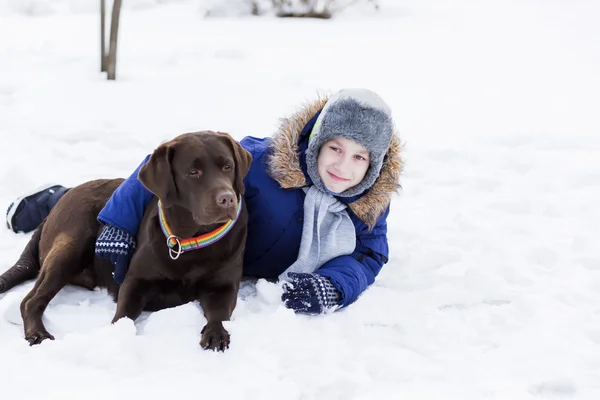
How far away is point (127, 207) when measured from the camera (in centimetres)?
334

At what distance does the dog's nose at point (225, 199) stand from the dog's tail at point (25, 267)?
132cm

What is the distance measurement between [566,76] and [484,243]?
4.82 metres

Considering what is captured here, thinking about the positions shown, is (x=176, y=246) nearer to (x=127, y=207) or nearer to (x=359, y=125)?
(x=127, y=207)

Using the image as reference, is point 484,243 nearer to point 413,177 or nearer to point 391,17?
point 413,177

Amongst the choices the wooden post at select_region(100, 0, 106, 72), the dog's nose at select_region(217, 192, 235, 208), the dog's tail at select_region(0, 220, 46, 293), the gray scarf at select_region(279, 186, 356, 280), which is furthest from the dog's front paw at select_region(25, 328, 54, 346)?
the wooden post at select_region(100, 0, 106, 72)

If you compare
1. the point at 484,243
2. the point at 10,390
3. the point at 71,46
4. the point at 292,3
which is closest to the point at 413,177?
the point at 484,243

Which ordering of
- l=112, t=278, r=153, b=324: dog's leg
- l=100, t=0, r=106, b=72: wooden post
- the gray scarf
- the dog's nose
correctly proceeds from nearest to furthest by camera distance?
the dog's nose → l=112, t=278, r=153, b=324: dog's leg → the gray scarf → l=100, t=0, r=106, b=72: wooden post

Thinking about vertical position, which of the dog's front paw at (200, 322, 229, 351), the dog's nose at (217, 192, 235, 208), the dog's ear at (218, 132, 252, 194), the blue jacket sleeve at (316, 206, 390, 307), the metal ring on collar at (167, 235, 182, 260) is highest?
the dog's ear at (218, 132, 252, 194)

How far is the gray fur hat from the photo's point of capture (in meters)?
3.27

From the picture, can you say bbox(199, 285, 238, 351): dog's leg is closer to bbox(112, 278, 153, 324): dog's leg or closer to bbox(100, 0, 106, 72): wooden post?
bbox(112, 278, 153, 324): dog's leg

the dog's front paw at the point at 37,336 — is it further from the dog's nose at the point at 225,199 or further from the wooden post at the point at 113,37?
the wooden post at the point at 113,37

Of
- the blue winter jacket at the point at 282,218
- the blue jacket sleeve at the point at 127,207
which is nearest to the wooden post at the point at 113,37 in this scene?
the blue winter jacket at the point at 282,218

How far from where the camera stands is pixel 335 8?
36.9 feet

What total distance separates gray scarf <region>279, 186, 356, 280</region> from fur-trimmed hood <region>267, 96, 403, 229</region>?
3.1 inches
